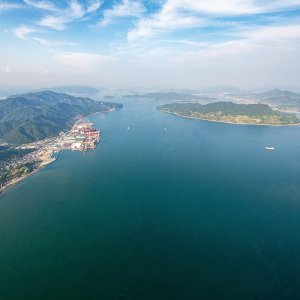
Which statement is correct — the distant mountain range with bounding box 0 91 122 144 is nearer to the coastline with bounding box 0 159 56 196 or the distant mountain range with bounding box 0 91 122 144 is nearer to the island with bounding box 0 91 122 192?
the island with bounding box 0 91 122 192

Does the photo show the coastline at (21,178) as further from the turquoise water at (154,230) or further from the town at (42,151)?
the turquoise water at (154,230)

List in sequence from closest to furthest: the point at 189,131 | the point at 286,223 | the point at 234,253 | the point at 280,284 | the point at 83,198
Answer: the point at 280,284
the point at 234,253
the point at 286,223
the point at 83,198
the point at 189,131

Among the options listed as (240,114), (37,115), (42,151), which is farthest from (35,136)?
(240,114)

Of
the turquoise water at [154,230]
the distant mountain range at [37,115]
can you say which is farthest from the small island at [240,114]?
the turquoise water at [154,230]

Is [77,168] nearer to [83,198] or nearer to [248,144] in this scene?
[83,198]

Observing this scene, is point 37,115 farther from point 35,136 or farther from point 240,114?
point 240,114

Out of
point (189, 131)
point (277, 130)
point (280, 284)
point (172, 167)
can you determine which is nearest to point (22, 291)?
point (280, 284)
